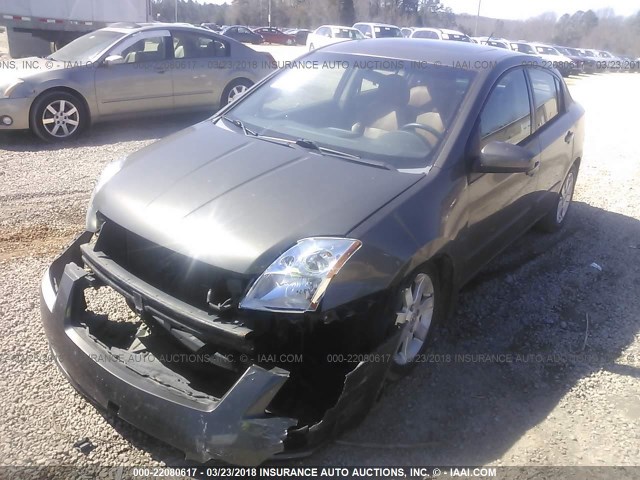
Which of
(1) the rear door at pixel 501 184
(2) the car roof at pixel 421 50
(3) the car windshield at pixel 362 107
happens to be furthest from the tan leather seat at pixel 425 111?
(2) the car roof at pixel 421 50

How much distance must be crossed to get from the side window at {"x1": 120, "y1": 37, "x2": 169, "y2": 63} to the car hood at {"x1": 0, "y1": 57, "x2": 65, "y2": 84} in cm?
89

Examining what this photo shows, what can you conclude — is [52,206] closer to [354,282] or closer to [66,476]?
[66,476]

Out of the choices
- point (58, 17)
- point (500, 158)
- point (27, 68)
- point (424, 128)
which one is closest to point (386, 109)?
point (424, 128)

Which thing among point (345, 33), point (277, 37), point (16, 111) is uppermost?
point (345, 33)

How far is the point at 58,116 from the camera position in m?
7.66

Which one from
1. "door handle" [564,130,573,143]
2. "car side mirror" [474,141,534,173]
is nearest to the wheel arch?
"door handle" [564,130,573,143]

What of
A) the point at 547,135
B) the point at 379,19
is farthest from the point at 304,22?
the point at 547,135

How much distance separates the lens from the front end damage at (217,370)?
7.54ft

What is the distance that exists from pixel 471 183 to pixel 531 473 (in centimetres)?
155

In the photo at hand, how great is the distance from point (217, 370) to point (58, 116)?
6.16 meters

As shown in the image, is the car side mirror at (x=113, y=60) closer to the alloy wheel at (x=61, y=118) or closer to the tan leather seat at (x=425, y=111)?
the alloy wheel at (x=61, y=118)

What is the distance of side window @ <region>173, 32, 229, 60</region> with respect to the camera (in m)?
8.89

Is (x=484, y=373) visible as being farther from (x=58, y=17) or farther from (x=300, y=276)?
(x=58, y=17)

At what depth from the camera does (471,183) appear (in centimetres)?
339
